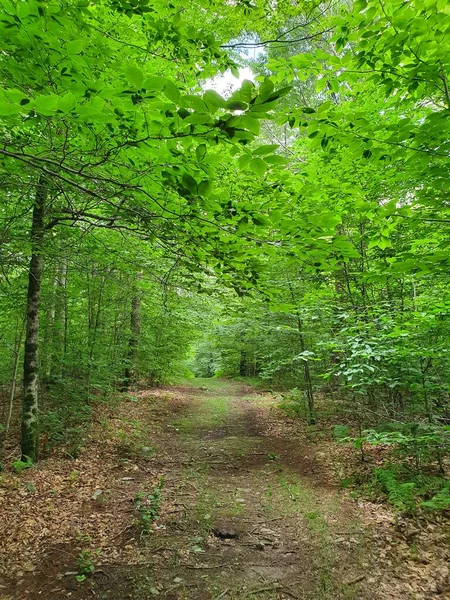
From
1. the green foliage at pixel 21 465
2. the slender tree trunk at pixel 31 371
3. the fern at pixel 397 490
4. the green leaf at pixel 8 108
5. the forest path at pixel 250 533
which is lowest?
the forest path at pixel 250 533

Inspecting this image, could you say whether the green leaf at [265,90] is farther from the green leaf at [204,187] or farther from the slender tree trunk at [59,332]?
the slender tree trunk at [59,332]

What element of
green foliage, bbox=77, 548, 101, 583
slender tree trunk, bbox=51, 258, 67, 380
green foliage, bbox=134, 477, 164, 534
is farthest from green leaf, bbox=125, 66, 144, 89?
slender tree trunk, bbox=51, 258, 67, 380

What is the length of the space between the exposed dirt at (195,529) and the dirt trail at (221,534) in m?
0.02

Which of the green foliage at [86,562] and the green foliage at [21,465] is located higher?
the green foliage at [21,465]

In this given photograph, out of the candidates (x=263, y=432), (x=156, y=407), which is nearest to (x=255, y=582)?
(x=263, y=432)

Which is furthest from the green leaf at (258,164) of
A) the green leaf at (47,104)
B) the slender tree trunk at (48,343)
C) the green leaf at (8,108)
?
the slender tree trunk at (48,343)

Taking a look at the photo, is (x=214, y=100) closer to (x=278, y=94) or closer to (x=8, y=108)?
(x=278, y=94)

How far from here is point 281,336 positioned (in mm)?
9711

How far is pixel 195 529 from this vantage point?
4.55 m

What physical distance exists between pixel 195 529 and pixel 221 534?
37cm

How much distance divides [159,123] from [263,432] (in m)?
9.24

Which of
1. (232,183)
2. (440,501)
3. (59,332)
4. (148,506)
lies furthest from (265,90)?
(59,332)

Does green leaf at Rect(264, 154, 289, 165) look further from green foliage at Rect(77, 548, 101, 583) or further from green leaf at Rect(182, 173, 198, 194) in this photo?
green foliage at Rect(77, 548, 101, 583)

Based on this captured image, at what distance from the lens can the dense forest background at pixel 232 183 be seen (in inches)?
73.9
